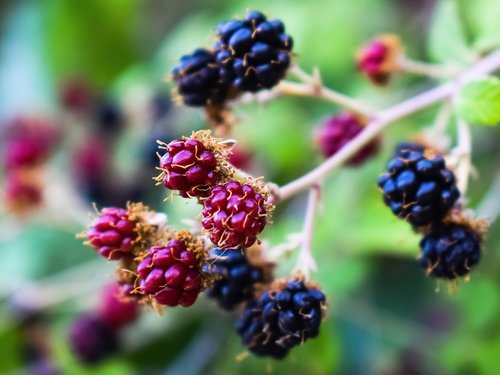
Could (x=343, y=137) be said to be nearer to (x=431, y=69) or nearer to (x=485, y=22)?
(x=431, y=69)

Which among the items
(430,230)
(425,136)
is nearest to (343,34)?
(425,136)

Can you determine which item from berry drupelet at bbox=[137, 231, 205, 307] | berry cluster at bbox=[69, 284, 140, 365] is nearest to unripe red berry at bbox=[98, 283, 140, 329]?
berry cluster at bbox=[69, 284, 140, 365]

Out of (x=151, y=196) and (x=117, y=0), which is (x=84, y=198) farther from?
(x=117, y=0)

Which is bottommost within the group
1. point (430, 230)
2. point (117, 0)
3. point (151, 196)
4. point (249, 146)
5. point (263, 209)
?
point (430, 230)

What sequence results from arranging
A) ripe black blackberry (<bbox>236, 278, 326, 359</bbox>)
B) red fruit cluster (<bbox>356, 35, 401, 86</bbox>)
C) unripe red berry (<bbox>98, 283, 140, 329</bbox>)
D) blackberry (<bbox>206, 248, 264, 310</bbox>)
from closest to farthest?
ripe black blackberry (<bbox>236, 278, 326, 359</bbox>)
blackberry (<bbox>206, 248, 264, 310</bbox>)
red fruit cluster (<bbox>356, 35, 401, 86</bbox>)
unripe red berry (<bbox>98, 283, 140, 329</bbox>)

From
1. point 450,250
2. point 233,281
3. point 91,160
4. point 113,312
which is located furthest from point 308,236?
point 91,160

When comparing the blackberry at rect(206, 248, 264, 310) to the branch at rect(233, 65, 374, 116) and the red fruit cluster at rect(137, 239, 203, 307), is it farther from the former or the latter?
the branch at rect(233, 65, 374, 116)

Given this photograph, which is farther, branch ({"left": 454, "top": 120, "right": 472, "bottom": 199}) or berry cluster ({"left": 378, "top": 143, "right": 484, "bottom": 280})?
branch ({"left": 454, "top": 120, "right": 472, "bottom": 199})

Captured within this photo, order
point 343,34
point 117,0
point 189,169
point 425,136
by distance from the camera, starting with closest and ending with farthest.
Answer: point 189,169, point 425,136, point 343,34, point 117,0
